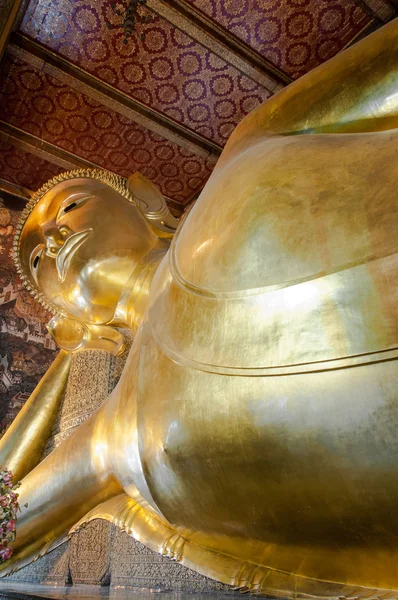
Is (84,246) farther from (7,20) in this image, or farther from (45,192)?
(7,20)

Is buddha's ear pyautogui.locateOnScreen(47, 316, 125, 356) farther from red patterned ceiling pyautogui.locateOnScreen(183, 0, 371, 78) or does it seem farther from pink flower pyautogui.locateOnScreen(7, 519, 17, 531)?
red patterned ceiling pyautogui.locateOnScreen(183, 0, 371, 78)

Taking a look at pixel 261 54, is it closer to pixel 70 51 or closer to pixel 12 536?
pixel 70 51

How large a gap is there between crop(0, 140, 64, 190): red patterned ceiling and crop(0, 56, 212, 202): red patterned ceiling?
221mm

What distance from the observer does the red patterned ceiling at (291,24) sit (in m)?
2.92

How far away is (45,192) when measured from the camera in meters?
1.71

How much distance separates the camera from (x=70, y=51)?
3137 millimetres

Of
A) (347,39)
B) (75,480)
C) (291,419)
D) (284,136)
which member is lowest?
(75,480)

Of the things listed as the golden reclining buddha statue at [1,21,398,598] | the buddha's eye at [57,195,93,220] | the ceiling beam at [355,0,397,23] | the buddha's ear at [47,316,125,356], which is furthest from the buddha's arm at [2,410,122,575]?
the ceiling beam at [355,0,397,23]

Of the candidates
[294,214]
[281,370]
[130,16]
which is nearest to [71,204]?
[294,214]

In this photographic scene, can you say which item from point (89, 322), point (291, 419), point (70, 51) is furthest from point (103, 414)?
point (70, 51)

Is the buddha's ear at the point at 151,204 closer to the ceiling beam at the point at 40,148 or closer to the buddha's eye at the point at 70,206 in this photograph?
the buddha's eye at the point at 70,206

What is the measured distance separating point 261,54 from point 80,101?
1289mm

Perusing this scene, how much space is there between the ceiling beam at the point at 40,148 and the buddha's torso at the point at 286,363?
3169 millimetres

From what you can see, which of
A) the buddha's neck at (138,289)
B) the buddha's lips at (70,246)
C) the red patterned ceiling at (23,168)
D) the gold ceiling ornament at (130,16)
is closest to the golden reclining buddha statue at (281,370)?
the buddha's neck at (138,289)
